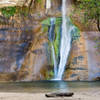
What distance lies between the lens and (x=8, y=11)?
24.9m

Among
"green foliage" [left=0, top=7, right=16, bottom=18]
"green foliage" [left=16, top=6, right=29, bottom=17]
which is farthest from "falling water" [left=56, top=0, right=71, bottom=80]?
"green foliage" [left=0, top=7, right=16, bottom=18]

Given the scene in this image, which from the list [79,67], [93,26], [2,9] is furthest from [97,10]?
[2,9]

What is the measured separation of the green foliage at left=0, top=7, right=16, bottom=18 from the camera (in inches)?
970

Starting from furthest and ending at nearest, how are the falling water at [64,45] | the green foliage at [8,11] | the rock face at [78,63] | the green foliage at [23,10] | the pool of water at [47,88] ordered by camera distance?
the green foliage at [23,10]
the green foliage at [8,11]
the falling water at [64,45]
the rock face at [78,63]
the pool of water at [47,88]

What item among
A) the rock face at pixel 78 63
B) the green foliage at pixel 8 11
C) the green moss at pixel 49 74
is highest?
the green foliage at pixel 8 11

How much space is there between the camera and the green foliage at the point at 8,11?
24.6m

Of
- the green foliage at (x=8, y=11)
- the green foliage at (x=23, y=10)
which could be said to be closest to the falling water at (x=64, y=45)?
the green foliage at (x=23, y=10)

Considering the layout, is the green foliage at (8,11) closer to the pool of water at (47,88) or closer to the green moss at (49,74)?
the green moss at (49,74)

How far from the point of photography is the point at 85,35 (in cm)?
2303

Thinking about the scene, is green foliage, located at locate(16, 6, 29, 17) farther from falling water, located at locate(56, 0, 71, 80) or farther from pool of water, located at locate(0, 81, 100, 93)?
pool of water, located at locate(0, 81, 100, 93)

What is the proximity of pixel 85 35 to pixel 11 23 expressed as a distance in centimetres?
627

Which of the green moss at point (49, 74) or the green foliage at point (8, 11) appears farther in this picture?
the green foliage at point (8, 11)

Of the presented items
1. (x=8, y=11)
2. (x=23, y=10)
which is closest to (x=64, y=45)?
(x=23, y=10)

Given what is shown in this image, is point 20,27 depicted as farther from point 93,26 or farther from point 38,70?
point 93,26
